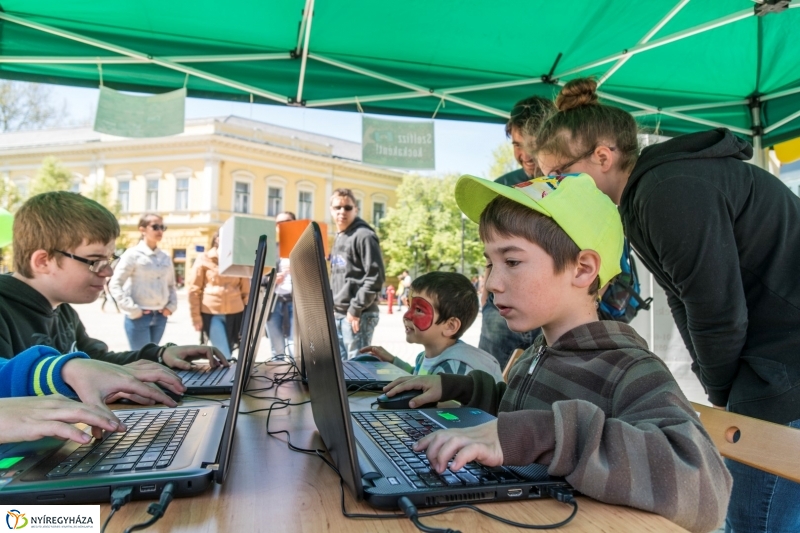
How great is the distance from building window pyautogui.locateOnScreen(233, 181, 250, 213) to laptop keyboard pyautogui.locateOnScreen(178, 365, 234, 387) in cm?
2383

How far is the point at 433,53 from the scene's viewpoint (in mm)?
3463

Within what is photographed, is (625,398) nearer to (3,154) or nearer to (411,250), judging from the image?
(411,250)

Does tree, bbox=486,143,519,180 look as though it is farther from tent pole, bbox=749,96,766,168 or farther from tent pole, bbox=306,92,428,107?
tent pole, bbox=306,92,428,107

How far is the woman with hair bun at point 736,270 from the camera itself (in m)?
1.27

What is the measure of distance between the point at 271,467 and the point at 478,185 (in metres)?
0.70

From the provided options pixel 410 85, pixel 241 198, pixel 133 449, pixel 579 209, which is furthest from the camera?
pixel 241 198

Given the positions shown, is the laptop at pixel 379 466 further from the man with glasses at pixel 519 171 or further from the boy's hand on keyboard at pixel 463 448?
the man with glasses at pixel 519 171

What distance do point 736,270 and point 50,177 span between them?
25847 millimetres

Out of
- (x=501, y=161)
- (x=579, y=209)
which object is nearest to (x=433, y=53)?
(x=579, y=209)

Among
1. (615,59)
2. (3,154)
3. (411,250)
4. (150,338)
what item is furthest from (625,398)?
(3,154)

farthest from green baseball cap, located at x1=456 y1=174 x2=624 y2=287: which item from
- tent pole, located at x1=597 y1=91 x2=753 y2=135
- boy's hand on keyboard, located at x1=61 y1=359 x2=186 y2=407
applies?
tent pole, located at x1=597 y1=91 x2=753 y2=135

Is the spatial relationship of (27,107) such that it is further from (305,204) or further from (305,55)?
(305,204)

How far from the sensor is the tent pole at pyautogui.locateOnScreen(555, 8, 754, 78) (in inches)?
112

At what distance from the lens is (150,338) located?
15.6 ft
